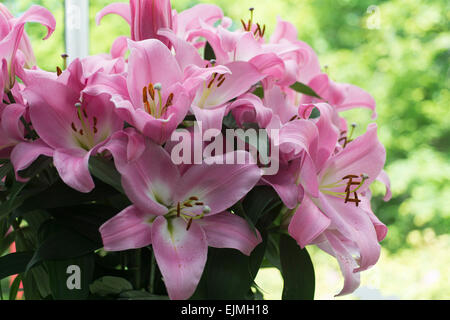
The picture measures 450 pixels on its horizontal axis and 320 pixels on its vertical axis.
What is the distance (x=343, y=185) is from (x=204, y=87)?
6.1 inches

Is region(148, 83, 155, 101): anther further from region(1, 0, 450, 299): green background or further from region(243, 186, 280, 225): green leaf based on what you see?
region(1, 0, 450, 299): green background

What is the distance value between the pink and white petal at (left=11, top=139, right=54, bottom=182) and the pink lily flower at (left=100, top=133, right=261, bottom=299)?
6 cm

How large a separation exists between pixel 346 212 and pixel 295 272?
7 centimetres

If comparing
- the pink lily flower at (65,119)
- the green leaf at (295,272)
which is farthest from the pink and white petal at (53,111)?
the green leaf at (295,272)

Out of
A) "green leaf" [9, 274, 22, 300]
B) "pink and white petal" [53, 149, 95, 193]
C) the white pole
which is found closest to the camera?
"pink and white petal" [53, 149, 95, 193]

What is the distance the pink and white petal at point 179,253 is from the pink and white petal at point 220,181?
24 mm

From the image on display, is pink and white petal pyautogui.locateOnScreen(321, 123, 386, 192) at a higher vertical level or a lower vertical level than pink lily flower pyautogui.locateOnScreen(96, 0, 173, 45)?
lower

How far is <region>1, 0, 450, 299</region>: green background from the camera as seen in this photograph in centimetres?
256

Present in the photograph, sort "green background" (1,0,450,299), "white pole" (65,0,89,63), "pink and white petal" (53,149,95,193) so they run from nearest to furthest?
"pink and white petal" (53,149,95,193)
"white pole" (65,0,89,63)
"green background" (1,0,450,299)

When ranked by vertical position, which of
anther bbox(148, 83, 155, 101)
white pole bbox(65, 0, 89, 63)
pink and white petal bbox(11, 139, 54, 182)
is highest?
white pole bbox(65, 0, 89, 63)

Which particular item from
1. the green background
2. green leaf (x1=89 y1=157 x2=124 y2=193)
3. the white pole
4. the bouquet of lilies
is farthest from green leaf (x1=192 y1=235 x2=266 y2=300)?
the green background

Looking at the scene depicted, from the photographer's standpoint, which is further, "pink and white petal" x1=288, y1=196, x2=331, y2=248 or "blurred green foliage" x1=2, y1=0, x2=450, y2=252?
"blurred green foliage" x1=2, y1=0, x2=450, y2=252

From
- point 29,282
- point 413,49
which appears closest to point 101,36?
point 413,49

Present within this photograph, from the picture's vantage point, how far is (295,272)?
46cm
